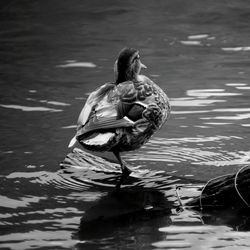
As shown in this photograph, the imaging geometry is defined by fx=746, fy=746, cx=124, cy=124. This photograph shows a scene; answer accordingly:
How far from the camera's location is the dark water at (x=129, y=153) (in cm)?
562

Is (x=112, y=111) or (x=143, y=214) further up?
(x=112, y=111)

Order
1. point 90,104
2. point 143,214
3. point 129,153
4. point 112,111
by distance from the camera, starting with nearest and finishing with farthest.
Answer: point 143,214 < point 112,111 < point 90,104 < point 129,153

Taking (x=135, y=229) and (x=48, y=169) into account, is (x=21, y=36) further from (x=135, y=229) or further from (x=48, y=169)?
(x=135, y=229)

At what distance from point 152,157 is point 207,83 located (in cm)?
326

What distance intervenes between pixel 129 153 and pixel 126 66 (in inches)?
39.2

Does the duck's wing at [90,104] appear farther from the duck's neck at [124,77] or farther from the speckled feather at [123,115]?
the duck's neck at [124,77]

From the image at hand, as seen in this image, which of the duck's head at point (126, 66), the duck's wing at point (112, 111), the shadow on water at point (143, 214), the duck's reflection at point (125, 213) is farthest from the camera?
the duck's head at point (126, 66)

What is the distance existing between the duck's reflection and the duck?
1.67 feet

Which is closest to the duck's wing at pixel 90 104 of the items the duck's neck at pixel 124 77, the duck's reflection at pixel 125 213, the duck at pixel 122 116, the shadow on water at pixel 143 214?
the duck at pixel 122 116

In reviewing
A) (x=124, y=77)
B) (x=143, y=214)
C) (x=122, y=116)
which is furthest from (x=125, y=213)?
(x=124, y=77)

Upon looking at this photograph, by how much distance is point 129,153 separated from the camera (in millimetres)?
7926

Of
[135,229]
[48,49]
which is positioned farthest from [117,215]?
[48,49]

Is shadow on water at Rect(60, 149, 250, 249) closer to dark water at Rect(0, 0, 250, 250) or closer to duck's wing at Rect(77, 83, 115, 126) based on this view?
dark water at Rect(0, 0, 250, 250)

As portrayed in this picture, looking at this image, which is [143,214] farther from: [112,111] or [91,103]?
[91,103]
